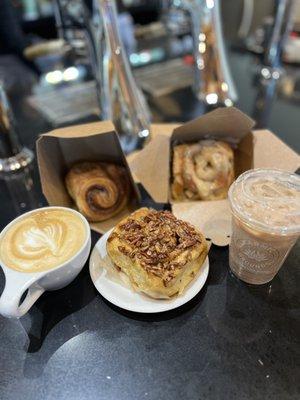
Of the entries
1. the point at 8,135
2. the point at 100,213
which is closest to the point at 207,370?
the point at 100,213

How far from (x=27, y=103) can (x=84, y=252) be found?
2.50 feet

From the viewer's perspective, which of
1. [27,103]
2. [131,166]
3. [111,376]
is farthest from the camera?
[27,103]

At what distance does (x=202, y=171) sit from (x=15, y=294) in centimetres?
36

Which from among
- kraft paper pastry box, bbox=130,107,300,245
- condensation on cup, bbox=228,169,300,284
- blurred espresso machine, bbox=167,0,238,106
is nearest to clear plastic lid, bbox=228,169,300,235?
condensation on cup, bbox=228,169,300,284

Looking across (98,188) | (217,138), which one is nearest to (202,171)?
(217,138)

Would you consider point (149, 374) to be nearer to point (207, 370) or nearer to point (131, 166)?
point (207, 370)

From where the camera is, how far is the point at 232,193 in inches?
18.2

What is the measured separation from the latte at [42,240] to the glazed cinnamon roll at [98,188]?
7cm

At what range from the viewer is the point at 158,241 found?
474mm

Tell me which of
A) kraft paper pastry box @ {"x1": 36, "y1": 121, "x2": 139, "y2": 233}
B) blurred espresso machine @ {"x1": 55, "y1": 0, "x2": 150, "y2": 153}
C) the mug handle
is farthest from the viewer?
blurred espresso machine @ {"x1": 55, "y1": 0, "x2": 150, "y2": 153}

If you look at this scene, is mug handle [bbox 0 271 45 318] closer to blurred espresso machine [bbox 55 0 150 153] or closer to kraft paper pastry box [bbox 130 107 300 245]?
kraft paper pastry box [bbox 130 107 300 245]

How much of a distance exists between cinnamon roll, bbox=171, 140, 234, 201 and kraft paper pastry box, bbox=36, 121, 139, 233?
0.28 feet

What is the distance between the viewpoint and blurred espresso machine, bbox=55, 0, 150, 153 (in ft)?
2.44

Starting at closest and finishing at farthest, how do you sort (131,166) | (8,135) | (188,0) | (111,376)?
(111,376) → (131,166) → (8,135) → (188,0)
